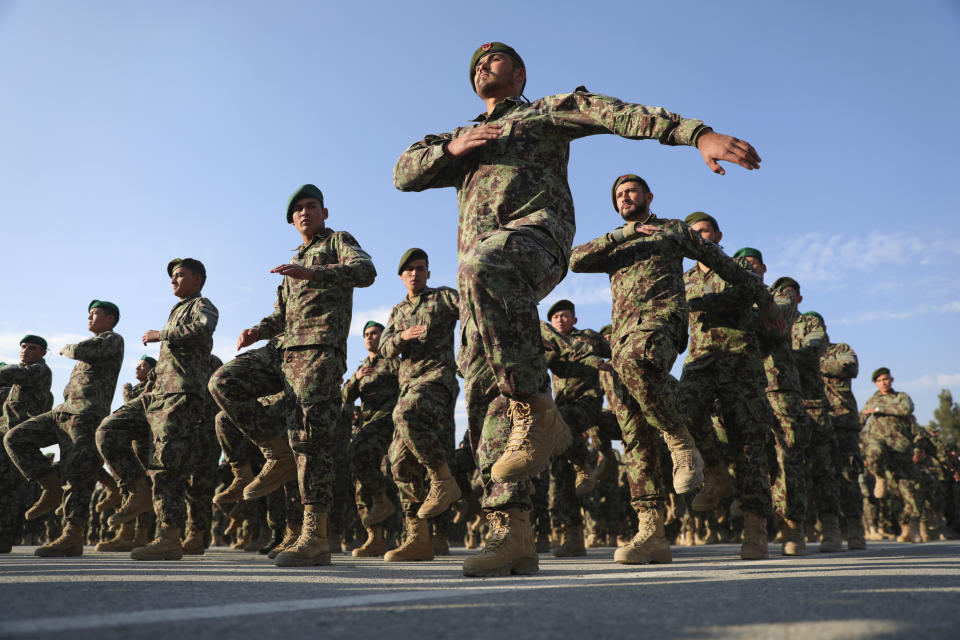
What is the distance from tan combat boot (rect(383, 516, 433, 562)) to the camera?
5961 mm

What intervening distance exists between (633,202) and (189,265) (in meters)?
4.27

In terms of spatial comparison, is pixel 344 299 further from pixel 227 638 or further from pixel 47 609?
pixel 227 638

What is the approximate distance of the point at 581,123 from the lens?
11.0 feet

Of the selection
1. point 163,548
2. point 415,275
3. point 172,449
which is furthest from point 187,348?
point 415,275

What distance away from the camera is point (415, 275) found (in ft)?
23.2

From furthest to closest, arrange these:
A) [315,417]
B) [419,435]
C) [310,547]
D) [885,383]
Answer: [885,383]
[419,435]
[315,417]
[310,547]

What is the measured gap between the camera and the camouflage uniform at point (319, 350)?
4746 mm

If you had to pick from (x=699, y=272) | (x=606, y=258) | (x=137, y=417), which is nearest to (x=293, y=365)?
(x=606, y=258)

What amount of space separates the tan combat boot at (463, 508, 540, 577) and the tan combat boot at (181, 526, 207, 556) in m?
5.31

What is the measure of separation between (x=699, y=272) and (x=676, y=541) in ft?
33.0

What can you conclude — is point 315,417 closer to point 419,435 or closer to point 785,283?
point 419,435

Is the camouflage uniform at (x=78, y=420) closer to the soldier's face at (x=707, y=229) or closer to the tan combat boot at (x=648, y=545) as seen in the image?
the tan combat boot at (x=648, y=545)

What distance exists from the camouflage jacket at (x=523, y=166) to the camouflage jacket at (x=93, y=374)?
5.35 m

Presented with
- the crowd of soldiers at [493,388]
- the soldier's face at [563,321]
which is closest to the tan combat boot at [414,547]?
the crowd of soldiers at [493,388]
